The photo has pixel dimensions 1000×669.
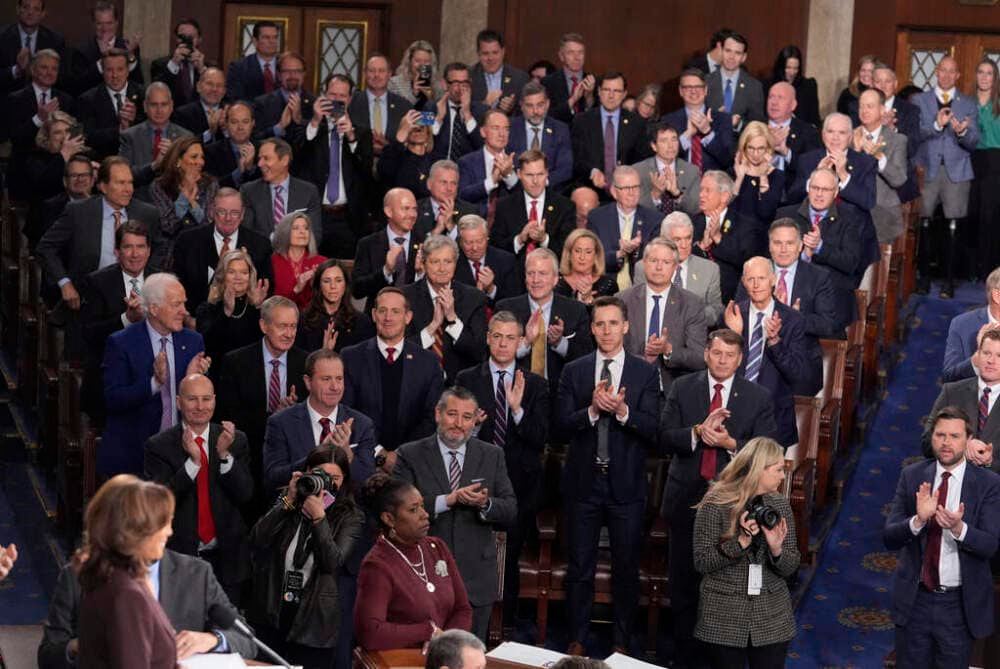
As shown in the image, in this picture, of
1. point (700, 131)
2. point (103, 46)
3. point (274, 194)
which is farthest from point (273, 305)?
point (103, 46)

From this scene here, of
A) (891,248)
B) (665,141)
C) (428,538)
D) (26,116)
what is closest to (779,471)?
(428,538)

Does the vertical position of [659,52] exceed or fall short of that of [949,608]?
it exceeds it

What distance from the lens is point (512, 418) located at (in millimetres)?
7559

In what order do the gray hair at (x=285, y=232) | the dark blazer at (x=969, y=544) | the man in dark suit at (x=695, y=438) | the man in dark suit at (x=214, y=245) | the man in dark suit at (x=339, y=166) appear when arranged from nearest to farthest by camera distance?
the dark blazer at (x=969, y=544) → the man in dark suit at (x=695, y=438) → the gray hair at (x=285, y=232) → the man in dark suit at (x=214, y=245) → the man in dark suit at (x=339, y=166)

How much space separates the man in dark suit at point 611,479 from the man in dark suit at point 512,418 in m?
0.13

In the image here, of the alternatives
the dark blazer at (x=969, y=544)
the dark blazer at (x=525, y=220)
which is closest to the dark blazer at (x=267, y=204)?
the dark blazer at (x=525, y=220)

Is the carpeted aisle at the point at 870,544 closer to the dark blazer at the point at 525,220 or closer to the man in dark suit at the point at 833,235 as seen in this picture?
the man in dark suit at the point at 833,235

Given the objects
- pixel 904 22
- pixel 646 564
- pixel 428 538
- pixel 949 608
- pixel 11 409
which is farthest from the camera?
pixel 904 22

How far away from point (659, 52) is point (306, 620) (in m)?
7.91

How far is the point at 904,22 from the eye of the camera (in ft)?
42.7

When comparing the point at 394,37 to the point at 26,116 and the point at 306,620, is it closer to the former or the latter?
the point at 26,116

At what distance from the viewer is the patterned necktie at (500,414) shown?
7.59 meters

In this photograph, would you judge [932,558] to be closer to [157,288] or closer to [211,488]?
[211,488]

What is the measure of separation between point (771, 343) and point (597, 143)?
9.68 ft
